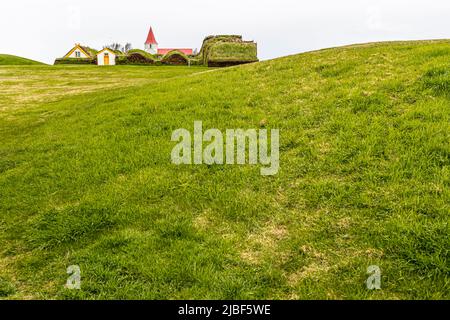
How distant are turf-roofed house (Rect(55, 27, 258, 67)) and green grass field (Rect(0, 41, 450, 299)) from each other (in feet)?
95.6

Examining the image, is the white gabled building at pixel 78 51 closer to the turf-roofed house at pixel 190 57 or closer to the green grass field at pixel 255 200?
the turf-roofed house at pixel 190 57

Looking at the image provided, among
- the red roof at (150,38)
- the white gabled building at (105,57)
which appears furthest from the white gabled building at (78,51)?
the red roof at (150,38)

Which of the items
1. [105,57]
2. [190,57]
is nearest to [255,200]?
[190,57]

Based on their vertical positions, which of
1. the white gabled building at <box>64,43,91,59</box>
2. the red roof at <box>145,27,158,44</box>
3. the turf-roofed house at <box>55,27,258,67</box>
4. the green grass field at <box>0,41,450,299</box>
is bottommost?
the green grass field at <box>0,41,450,299</box>

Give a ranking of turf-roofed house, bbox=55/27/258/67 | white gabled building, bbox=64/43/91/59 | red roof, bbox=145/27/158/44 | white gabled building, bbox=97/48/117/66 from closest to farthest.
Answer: turf-roofed house, bbox=55/27/258/67 < white gabled building, bbox=97/48/117/66 < white gabled building, bbox=64/43/91/59 < red roof, bbox=145/27/158/44

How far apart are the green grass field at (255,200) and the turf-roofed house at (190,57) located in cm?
2915

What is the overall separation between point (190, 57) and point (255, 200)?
5400cm

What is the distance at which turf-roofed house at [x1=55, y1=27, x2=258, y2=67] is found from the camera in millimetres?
39000

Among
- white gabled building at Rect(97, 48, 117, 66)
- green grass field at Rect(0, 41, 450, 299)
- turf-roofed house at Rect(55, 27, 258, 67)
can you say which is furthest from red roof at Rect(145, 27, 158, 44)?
green grass field at Rect(0, 41, 450, 299)

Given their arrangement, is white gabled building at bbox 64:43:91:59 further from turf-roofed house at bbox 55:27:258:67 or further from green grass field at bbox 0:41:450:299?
green grass field at bbox 0:41:450:299

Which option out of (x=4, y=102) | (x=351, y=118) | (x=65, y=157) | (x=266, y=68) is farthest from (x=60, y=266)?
(x=4, y=102)

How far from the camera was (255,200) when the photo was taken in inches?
245

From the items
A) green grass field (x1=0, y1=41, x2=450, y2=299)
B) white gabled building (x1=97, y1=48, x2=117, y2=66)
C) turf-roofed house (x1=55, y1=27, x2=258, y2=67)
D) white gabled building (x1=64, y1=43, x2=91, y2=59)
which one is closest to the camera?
green grass field (x1=0, y1=41, x2=450, y2=299)

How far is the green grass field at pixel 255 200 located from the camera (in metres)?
4.48
